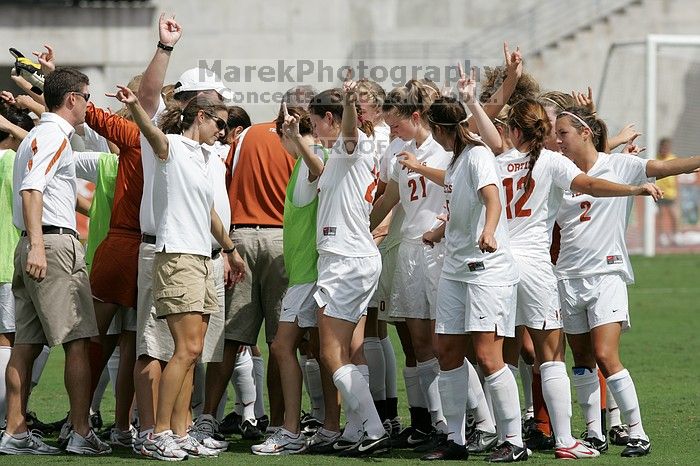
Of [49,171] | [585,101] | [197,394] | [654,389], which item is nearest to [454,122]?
[585,101]

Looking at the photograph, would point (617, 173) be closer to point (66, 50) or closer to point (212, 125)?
point (212, 125)

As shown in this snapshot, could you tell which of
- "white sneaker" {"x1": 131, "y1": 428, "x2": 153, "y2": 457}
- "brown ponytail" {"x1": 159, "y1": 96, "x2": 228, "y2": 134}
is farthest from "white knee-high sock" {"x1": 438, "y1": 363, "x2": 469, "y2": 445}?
"brown ponytail" {"x1": 159, "y1": 96, "x2": 228, "y2": 134}

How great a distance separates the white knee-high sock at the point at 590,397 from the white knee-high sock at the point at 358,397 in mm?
1331

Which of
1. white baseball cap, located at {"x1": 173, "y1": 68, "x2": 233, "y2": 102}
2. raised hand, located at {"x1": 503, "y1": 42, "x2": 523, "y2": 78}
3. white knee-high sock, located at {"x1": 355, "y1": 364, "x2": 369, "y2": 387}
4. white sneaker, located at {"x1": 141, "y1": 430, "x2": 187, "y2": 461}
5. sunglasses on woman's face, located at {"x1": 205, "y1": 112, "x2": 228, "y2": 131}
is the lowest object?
white sneaker, located at {"x1": 141, "y1": 430, "x2": 187, "y2": 461}

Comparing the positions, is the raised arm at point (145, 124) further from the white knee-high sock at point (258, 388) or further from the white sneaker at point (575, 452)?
the white sneaker at point (575, 452)

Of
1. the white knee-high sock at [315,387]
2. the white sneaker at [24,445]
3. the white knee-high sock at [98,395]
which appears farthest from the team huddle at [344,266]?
the white knee-high sock at [98,395]

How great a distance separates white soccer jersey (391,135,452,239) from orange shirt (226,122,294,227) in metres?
0.94

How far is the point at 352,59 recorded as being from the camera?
29.1m

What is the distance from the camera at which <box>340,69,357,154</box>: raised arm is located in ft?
24.1

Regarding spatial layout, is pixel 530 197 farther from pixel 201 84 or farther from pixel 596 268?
pixel 201 84

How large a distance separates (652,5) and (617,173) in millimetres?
23472

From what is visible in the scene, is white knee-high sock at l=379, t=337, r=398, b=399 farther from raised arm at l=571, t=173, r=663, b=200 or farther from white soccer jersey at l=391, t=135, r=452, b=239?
raised arm at l=571, t=173, r=663, b=200

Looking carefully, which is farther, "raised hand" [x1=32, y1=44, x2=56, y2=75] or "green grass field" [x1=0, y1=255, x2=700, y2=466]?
"raised hand" [x1=32, y1=44, x2=56, y2=75]

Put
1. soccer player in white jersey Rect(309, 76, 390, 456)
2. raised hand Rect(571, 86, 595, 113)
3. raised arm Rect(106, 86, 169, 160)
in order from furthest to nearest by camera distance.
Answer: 1. raised hand Rect(571, 86, 595, 113)
2. soccer player in white jersey Rect(309, 76, 390, 456)
3. raised arm Rect(106, 86, 169, 160)
